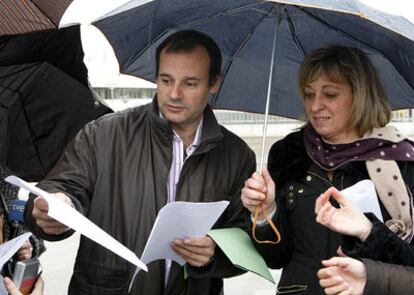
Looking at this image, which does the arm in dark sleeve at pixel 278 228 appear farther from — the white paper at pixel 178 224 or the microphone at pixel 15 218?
the microphone at pixel 15 218

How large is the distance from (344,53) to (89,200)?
1405mm

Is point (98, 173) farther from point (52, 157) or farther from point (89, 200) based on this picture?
point (52, 157)

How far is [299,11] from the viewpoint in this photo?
3.09 meters

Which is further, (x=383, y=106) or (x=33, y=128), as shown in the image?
(x=33, y=128)

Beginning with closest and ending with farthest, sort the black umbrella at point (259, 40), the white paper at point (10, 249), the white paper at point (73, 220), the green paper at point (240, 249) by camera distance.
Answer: the white paper at point (73, 220)
the white paper at point (10, 249)
the green paper at point (240, 249)
the black umbrella at point (259, 40)

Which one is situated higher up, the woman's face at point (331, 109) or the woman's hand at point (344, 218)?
the woman's face at point (331, 109)

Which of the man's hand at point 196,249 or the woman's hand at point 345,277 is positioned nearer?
the woman's hand at point 345,277

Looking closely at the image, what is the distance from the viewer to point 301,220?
267cm

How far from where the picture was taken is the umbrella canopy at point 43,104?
11.1ft

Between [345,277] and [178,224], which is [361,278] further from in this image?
[178,224]

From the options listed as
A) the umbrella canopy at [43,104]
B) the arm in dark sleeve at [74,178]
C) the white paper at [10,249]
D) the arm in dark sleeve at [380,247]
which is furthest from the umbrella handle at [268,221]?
the umbrella canopy at [43,104]

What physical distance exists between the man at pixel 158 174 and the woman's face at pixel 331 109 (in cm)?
47

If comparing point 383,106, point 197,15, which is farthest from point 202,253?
point 197,15

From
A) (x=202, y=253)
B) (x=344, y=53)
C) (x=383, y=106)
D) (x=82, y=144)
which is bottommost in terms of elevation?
(x=202, y=253)
